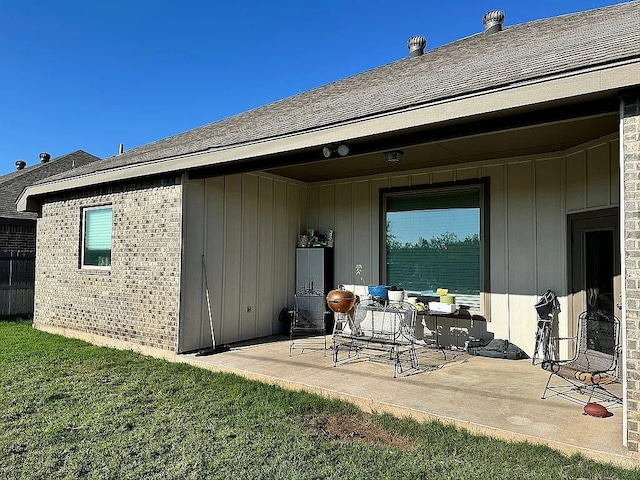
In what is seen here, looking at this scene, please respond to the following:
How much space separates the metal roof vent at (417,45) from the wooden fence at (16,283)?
10.3 m

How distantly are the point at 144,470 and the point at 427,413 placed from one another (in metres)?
2.28

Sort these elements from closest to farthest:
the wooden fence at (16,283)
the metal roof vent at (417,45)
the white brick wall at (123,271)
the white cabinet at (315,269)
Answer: the white brick wall at (123,271) < the white cabinet at (315,269) < the metal roof vent at (417,45) < the wooden fence at (16,283)

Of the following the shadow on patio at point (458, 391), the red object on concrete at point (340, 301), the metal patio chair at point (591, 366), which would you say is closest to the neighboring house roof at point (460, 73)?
the red object on concrete at point (340, 301)

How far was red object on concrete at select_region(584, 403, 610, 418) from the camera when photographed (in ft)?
11.6

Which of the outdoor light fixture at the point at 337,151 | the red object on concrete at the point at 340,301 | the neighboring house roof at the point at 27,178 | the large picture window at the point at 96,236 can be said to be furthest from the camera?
the neighboring house roof at the point at 27,178

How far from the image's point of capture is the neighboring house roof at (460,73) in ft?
11.2

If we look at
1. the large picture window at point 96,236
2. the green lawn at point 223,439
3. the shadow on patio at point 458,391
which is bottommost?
the green lawn at point 223,439

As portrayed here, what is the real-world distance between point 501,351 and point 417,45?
6.50 meters

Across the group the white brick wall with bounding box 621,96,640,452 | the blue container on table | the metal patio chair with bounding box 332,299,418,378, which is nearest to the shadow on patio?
the metal patio chair with bounding box 332,299,418,378

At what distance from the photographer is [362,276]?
302 inches

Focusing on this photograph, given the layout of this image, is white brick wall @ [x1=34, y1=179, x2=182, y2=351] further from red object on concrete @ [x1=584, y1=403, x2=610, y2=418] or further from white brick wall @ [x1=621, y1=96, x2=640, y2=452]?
white brick wall @ [x1=621, y1=96, x2=640, y2=452]

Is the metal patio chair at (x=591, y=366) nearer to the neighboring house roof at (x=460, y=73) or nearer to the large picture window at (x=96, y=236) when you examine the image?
the neighboring house roof at (x=460, y=73)

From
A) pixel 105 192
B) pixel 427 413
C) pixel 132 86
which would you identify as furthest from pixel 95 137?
pixel 427 413

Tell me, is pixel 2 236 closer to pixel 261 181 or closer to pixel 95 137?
pixel 261 181
